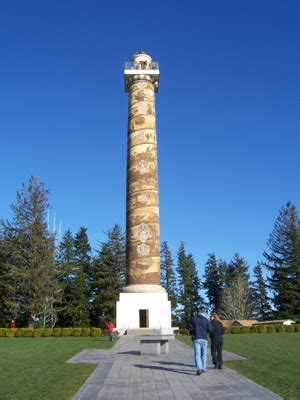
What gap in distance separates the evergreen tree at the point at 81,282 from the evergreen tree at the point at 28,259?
9.22 m

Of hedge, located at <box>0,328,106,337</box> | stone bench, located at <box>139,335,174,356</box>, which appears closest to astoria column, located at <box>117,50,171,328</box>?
hedge, located at <box>0,328,106,337</box>

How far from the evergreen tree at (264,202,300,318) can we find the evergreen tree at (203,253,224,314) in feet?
36.6

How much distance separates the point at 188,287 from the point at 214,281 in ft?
13.9

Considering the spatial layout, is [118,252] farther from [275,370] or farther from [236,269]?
[275,370]

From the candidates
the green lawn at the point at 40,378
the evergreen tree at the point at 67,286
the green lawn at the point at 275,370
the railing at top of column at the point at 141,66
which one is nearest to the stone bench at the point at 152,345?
the green lawn at the point at 40,378

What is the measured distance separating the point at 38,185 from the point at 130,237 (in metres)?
15.8

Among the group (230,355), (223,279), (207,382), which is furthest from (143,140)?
(223,279)

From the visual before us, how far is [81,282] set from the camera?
4794 cm

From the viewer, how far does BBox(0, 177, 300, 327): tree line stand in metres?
35.9

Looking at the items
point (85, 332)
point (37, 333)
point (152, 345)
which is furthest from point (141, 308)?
point (152, 345)

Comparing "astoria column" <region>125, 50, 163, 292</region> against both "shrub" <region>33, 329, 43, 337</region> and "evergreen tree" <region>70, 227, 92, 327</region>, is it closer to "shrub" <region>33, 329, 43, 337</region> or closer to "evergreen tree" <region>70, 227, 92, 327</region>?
"shrub" <region>33, 329, 43, 337</region>

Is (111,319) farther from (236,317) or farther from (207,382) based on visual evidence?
(207,382)

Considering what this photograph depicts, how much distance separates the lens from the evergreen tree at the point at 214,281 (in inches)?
2428

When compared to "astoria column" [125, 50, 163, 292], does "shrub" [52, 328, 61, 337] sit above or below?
below
